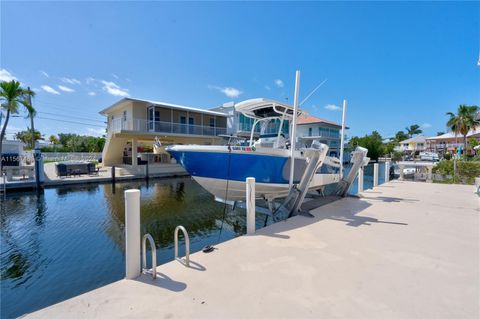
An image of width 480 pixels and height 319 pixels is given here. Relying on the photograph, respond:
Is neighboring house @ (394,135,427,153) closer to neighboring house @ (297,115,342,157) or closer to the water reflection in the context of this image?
neighboring house @ (297,115,342,157)

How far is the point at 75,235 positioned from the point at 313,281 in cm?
Answer: 643

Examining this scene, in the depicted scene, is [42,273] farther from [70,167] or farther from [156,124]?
[156,124]

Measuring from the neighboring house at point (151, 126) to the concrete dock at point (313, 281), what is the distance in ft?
55.1

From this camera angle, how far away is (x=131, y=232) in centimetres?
286

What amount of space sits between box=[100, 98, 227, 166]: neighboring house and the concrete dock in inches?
662

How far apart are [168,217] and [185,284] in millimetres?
5834

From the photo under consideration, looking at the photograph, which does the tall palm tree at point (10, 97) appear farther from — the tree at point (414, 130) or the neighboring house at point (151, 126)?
the tree at point (414, 130)

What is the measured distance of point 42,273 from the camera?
4.61 metres

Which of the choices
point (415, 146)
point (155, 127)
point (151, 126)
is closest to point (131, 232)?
point (155, 127)

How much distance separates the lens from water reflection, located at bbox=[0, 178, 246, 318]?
422 cm

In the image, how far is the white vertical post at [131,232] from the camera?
2828 mm

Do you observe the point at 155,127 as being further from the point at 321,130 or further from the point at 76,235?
the point at 321,130

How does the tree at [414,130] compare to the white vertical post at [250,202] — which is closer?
the white vertical post at [250,202]

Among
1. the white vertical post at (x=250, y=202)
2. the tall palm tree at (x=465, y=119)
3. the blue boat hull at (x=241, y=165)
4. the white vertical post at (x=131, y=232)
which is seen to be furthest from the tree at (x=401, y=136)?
the white vertical post at (x=131, y=232)
